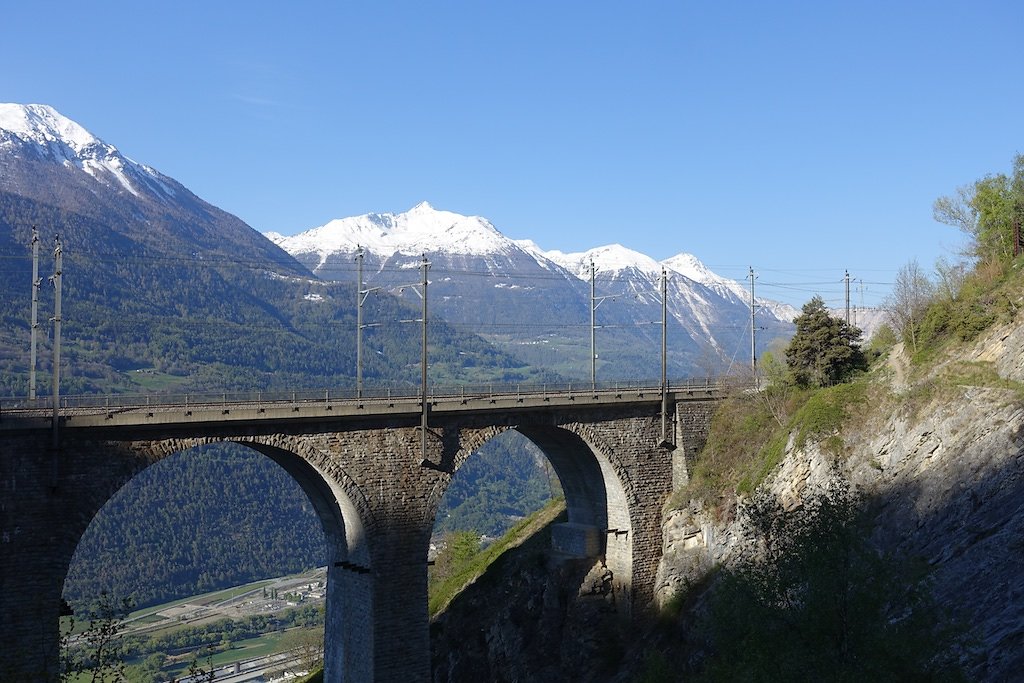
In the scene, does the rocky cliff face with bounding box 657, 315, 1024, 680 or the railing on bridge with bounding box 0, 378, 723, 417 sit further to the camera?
the railing on bridge with bounding box 0, 378, 723, 417

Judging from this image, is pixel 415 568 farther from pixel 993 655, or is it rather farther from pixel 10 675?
pixel 993 655

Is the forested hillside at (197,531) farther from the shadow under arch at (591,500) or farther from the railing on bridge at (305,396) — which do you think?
the railing on bridge at (305,396)

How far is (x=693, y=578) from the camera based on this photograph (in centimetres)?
4184

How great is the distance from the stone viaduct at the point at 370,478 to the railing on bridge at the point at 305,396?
584 millimetres

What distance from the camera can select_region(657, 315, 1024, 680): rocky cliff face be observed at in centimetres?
2508

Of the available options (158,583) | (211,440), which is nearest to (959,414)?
(211,440)

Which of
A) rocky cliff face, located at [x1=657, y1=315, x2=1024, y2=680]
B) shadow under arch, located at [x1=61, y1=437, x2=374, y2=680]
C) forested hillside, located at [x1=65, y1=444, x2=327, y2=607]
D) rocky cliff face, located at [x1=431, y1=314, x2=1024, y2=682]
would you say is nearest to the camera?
rocky cliff face, located at [x1=657, y1=315, x2=1024, y2=680]

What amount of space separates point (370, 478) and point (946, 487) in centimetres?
2007

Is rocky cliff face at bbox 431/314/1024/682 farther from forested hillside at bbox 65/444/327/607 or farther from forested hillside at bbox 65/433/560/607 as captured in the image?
forested hillside at bbox 65/444/327/607

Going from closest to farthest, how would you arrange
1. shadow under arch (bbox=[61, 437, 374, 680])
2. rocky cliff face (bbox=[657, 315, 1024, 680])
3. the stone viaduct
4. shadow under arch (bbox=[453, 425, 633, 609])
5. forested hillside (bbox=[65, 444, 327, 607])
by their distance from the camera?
rocky cliff face (bbox=[657, 315, 1024, 680]) → the stone viaduct → shadow under arch (bbox=[61, 437, 374, 680]) → shadow under arch (bbox=[453, 425, 633, 609]) → forested hillside (bbox=[65, 444, 327, 607])

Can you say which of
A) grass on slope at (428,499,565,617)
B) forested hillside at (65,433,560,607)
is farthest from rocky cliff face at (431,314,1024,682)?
forested hillside at (65,433,560,607)

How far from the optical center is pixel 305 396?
36.2 meters

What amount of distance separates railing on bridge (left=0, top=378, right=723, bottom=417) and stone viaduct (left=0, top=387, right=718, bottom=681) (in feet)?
1.91

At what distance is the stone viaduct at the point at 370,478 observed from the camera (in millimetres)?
29484
